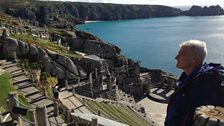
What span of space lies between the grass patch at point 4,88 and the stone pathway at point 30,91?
1.73ft

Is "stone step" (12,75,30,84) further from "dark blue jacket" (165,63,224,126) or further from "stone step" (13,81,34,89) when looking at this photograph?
"dark blue jacket" (165,63,224,126)

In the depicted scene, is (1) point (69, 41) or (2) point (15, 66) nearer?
(2) point (15, 66)

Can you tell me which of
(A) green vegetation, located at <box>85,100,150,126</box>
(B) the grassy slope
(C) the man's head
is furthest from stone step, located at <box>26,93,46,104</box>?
(C) the man's head

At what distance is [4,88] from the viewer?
22078 millimetres

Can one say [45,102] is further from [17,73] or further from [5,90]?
[17,73]

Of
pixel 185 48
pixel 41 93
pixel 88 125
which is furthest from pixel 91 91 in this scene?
pixel 185 48

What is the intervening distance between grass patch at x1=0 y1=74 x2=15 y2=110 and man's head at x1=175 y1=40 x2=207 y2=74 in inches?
648

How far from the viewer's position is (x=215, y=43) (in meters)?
129

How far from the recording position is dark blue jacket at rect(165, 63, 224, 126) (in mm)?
3840

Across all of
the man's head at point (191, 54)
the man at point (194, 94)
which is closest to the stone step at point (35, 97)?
the man's head at point (191, 54)

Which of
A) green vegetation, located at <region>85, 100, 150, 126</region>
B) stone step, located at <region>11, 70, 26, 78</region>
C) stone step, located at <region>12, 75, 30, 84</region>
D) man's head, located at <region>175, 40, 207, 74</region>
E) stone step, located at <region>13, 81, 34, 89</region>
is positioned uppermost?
man's head, located at <region>175, 40, 207, 74</region>

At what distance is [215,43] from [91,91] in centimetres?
10014

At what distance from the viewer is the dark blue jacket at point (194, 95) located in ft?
12.6

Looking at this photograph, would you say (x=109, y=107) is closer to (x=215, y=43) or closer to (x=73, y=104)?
(x=73, y=104)
